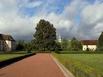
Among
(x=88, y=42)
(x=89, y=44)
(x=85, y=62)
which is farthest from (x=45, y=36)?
(x=85, y=62)

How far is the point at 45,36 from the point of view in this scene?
108625 millimetres

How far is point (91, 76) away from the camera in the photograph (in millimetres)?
9070

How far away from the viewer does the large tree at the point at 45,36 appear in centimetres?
10634

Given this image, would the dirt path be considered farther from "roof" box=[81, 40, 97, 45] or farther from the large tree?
"roof" box=[81, 40, 97, 45]

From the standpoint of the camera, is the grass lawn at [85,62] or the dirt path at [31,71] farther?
the dirt path at [31,71]

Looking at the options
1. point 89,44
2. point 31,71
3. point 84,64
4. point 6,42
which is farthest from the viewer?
point 89,44

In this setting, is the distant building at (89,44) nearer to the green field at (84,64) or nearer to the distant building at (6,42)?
the distant building at (6,42)

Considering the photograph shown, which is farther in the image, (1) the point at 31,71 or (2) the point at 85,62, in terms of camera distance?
(2) the point at 85,62

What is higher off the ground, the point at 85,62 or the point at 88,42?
the point at 88,42

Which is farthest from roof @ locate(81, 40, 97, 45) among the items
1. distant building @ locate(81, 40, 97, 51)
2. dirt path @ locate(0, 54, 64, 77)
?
dirt path @ locate(0, 54, 64, 77)

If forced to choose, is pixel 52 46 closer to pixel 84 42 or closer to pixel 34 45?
pixel 34 45

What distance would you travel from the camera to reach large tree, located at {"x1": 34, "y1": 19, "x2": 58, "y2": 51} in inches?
4187

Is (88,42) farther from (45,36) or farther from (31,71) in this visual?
(31,71)

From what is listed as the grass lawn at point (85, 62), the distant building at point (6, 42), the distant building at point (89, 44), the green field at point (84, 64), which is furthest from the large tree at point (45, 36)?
the green field at point (84, 64)
